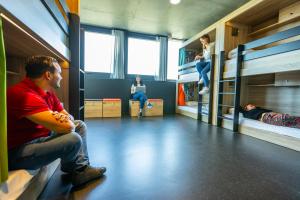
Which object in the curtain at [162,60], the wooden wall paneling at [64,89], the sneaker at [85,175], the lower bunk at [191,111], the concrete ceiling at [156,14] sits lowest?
the sneaker at [85,175]

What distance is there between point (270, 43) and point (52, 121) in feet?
9.92

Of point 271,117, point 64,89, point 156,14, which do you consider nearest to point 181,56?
point 156,14

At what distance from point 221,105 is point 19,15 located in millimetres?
3493

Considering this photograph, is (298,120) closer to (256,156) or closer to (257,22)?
(256,156)

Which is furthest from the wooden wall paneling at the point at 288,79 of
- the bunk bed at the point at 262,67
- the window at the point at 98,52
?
the window at the point at 98,52

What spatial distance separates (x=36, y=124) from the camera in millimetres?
994

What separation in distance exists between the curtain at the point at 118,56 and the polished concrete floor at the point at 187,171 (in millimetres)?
2953

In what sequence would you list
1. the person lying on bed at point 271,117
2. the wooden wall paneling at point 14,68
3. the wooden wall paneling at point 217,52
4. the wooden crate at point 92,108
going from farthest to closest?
the wooden crate at point 92,108 < the wooden wall paneling at point 217,52 < the person lying on bed at point 271,117 < the wooden wall paneling at point 14,68

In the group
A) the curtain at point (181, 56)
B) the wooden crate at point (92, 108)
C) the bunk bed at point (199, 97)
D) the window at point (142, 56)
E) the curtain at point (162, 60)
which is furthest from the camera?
the curtain at point (162, 60)

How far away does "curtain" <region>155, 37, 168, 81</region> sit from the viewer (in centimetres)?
562

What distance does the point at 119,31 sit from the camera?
520cm

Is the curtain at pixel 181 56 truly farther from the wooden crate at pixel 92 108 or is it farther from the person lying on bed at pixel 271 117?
the wooden crate at pixel 92 108

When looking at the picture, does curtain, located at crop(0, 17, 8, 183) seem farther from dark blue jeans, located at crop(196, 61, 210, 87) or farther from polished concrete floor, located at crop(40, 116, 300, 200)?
dark blue jeans, located at crop(196, 61, 210, 87)

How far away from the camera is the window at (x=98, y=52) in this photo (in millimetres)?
5105
